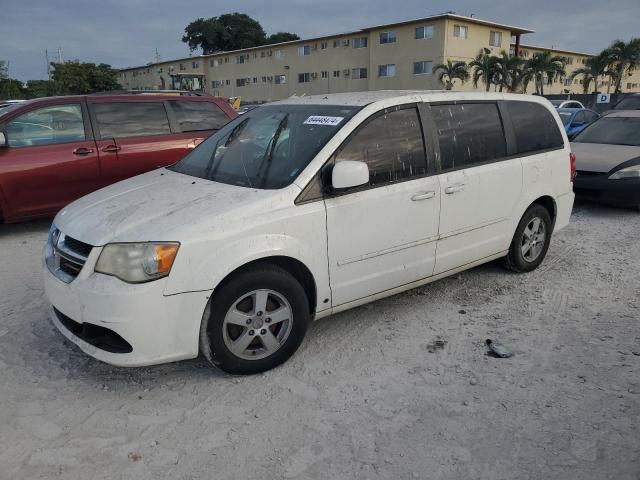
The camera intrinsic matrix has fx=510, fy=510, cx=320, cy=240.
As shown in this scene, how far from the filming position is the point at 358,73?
45.4 meters

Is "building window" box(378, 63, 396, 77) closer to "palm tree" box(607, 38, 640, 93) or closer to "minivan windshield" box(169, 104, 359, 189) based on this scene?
"palm tree" box(607, 38, 640, 93)

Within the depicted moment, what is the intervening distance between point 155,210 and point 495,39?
45450mm

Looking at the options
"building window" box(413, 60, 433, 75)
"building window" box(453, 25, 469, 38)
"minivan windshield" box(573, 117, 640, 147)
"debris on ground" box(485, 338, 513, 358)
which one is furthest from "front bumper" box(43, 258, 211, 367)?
"building window" box(453, 25, 469, 38)

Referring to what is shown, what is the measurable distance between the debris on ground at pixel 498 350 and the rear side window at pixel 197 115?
5.44 metres

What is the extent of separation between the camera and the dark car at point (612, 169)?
7430mm

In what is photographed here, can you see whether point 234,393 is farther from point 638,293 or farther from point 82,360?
point 638,293

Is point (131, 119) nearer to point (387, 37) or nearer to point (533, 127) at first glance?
point (533, 127)

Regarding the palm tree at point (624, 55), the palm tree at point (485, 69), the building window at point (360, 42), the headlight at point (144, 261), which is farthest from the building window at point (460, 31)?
the headlight at point (144, 261)

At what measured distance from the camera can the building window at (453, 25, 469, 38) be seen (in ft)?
127

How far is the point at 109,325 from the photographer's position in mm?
2840

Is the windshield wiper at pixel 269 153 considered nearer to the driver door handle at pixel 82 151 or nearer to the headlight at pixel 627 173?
the driver door handle at pixel 82 151

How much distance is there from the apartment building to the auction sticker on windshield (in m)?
35.3

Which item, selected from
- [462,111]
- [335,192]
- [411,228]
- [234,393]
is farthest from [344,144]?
[234,393]

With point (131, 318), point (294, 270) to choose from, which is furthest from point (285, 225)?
point (131, 318)
